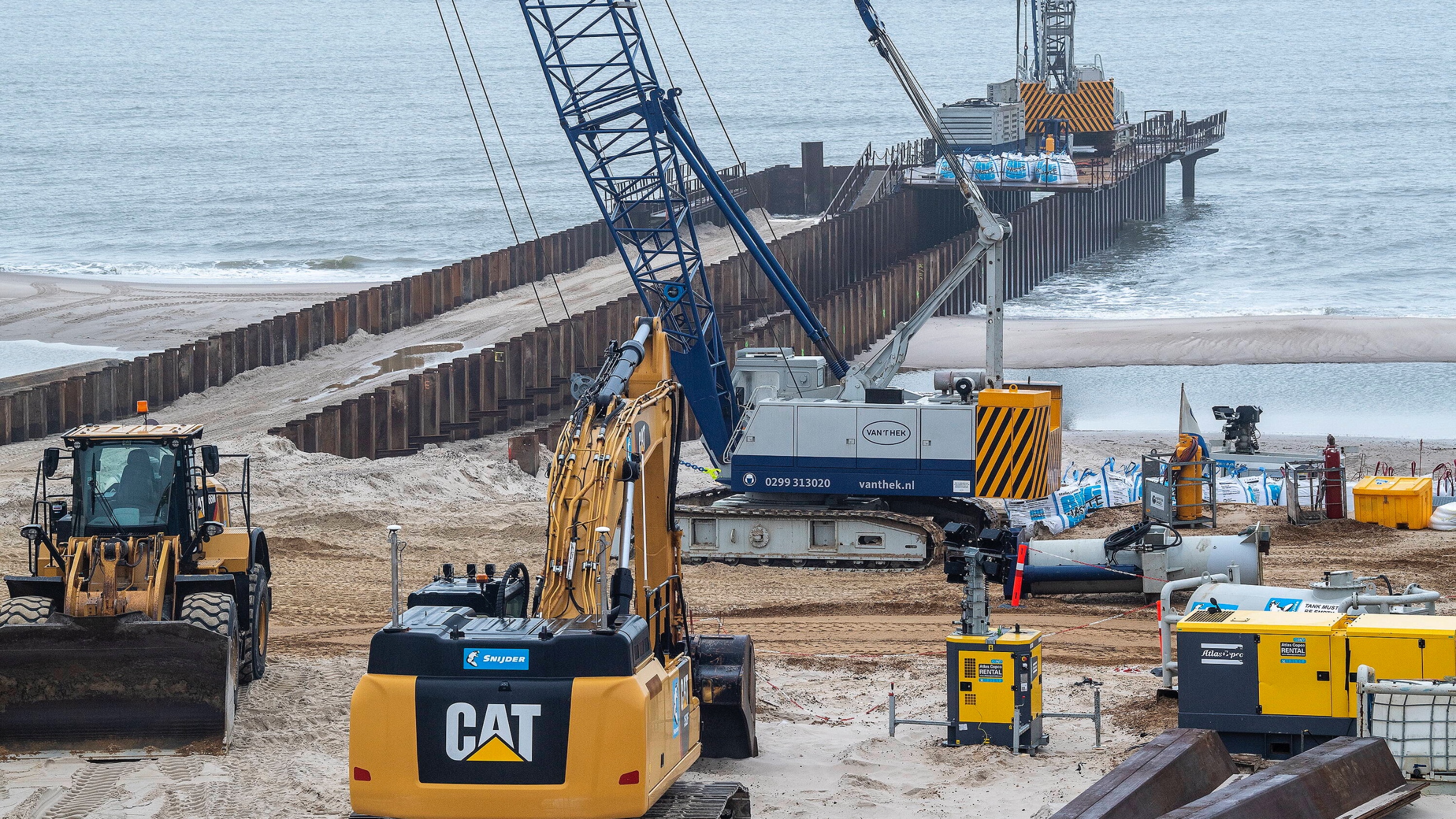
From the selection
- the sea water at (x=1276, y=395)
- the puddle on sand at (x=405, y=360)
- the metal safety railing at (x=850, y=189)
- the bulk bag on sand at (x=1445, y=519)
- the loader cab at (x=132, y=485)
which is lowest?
the bulk bag on sand at (x=1445, y=519)

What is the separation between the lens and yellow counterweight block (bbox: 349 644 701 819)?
10.5 meters

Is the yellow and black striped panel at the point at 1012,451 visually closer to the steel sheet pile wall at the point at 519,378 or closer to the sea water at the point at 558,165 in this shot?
the sea water at the point at 558,165

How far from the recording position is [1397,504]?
2523 cm

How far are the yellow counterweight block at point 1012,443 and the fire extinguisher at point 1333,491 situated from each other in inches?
167

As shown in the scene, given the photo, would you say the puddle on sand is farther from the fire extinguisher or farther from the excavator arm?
the excavator arm

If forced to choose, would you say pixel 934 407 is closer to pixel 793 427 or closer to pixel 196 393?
pixel 793 427

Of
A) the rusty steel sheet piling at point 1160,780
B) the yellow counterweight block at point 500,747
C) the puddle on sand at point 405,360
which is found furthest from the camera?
the puddle on sand at point 405,360

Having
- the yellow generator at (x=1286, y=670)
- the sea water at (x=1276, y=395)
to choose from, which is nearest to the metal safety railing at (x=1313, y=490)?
the sea water at (x=1276, y=395)

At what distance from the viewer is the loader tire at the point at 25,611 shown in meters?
15.0

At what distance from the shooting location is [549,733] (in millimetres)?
10484

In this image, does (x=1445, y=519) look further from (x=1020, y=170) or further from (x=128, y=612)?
(x=1020, y=170)

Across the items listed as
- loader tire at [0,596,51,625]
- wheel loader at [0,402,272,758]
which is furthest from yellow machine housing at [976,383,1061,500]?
loader tire at [0,596,51,625]

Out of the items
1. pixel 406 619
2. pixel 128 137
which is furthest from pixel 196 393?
pixel 128 137

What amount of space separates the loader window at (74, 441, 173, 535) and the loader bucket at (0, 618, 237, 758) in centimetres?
135
